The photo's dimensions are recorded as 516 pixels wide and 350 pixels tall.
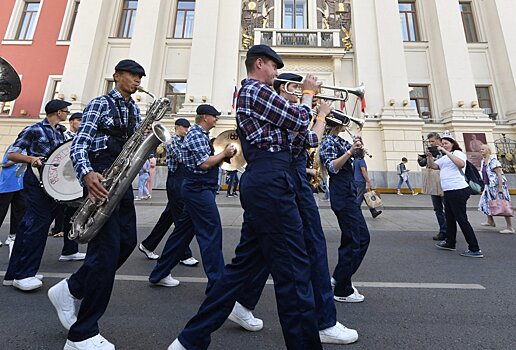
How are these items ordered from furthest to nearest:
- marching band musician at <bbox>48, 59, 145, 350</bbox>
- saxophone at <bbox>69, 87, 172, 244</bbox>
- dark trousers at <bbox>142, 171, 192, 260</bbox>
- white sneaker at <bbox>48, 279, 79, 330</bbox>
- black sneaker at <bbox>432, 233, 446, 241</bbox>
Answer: black sneaker at <bbox>432, 233, 446, 241</bbox> → dark trousers at <bbox>142, 171, 192, 260</bbox> → white sneaker at <bbox>48, 279, 79, 330</bbox> → saxophone at <bbox>69, 87, 172, 244</bbox> → marching band musician at <bbox>48, 59, 145, 350</bbox>

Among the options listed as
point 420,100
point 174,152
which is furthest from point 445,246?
point 420,100

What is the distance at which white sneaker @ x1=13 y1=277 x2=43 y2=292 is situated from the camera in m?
3.01

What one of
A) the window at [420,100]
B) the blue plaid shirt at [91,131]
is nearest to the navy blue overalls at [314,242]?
the blue plaid shirt at [91,131]

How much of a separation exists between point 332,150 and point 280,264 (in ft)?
5.76

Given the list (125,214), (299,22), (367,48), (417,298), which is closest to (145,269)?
(125,214)

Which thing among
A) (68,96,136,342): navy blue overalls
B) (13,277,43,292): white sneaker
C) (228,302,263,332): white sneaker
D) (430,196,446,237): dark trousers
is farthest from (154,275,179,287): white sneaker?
(430,196,446,237): dark trousers

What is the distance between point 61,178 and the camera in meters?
3.06

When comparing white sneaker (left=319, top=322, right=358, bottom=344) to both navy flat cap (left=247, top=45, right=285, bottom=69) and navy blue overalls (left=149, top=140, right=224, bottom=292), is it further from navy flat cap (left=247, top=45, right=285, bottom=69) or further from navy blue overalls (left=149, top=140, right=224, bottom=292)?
navy flat cap (left=247, top=45, right=285, bottom=69)

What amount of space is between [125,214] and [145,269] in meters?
1.94

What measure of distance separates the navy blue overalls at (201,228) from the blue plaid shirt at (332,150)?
4.15 ft

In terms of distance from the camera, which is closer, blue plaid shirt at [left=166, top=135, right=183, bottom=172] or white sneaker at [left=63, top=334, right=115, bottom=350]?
white sneaker at [left=63, top=334, right=115, bottom=350]

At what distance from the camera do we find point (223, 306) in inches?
73.5

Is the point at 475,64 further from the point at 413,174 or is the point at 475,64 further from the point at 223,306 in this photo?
the point at 223,306

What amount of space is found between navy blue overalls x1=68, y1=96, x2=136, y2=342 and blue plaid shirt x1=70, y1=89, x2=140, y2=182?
37 mm
